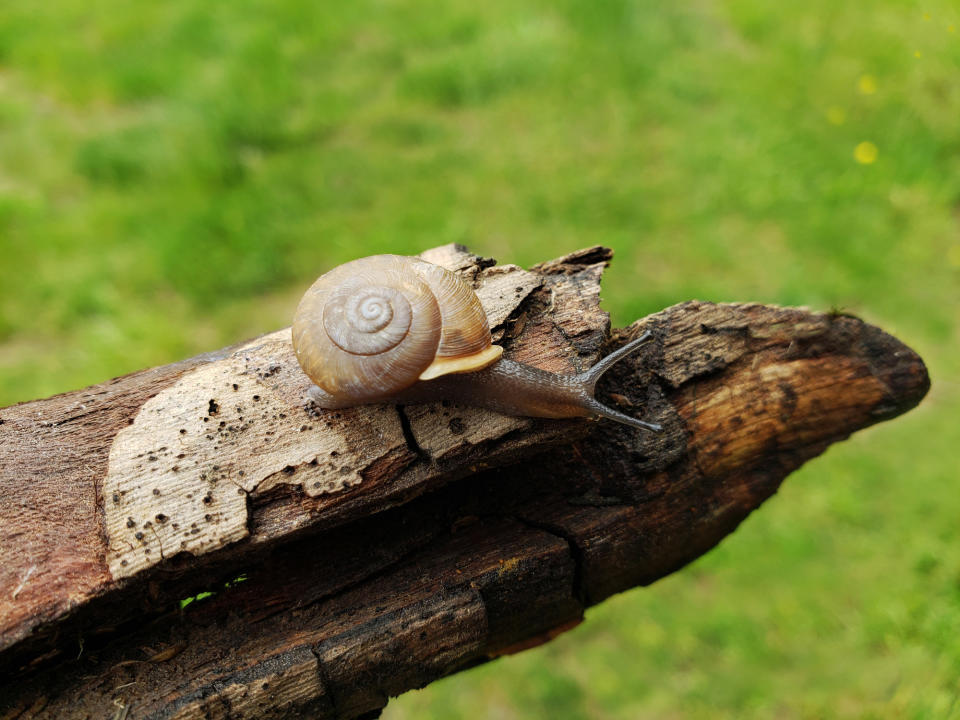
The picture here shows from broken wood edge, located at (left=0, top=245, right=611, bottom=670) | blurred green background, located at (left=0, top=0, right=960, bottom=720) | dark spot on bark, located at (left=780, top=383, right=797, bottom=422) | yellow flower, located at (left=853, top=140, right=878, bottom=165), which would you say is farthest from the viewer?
yellow flower, located at (left=853, top=140, right=878, bottom=165)

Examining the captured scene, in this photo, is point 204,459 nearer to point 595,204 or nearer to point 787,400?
point 787,400

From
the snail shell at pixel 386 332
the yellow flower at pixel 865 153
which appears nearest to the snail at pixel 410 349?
the snail shell at pixel 386 332

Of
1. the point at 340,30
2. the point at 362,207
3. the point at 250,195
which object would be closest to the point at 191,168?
the point at 250,195

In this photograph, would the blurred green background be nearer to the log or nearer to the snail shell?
the log

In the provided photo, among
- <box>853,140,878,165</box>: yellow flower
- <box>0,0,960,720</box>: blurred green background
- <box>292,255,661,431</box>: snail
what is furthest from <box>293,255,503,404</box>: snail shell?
<box>853,140,878,165</box>: yellow flower

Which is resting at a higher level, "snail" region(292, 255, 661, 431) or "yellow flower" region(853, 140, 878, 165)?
"yellow flower" region(853, 140, 878, 165)
